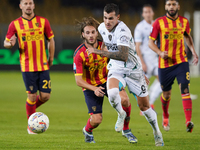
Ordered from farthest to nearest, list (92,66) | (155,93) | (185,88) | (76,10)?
(76,10)
(155,93)
(185,88)
(92,66)

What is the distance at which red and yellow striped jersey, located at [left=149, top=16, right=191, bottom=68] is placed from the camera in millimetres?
6617

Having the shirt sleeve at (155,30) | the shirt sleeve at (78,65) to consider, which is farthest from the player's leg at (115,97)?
the shirt sleeve at (155,30)

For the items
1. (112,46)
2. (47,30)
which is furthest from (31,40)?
(112,46)

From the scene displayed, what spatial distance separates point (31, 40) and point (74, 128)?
5.80 ft

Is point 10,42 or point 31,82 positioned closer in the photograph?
point 10,42

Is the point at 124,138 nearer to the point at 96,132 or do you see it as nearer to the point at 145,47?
the point at 96,132

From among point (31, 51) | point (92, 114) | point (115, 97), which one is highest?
point (31, 51)

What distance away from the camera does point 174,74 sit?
6.59 m

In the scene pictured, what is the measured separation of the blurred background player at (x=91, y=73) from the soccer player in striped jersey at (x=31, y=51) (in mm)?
1241

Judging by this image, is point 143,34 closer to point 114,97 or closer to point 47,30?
point 47,30

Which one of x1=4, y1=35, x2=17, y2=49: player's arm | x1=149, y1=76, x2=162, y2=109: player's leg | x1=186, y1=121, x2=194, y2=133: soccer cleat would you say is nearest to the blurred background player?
x1=186, y1=121, x2=194, y2=133: soccer cleat

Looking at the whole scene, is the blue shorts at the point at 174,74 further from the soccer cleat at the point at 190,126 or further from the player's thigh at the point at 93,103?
the player's thigh at the point at 93,103

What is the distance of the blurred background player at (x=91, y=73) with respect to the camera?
526 cm

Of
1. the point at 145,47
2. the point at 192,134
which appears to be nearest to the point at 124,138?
the point at 192,134
